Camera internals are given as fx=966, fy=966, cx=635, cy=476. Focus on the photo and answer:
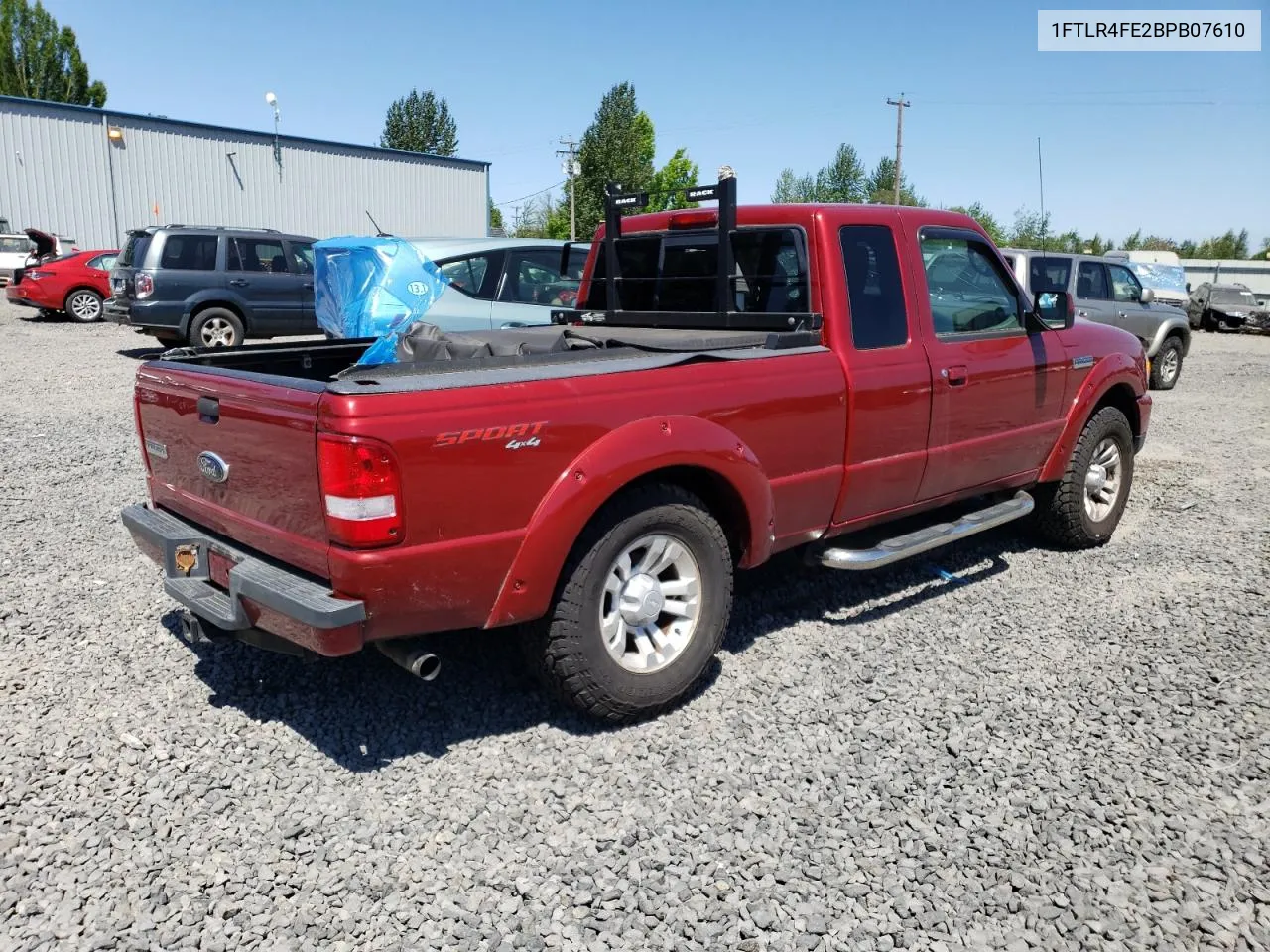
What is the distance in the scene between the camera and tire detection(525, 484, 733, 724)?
3.33 meters

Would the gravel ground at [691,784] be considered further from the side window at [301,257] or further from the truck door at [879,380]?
the side window at [301,257]

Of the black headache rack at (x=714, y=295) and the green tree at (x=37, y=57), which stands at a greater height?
the green tree at (x=37, y=57)

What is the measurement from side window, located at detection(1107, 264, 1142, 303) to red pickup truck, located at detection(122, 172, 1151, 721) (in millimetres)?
9365

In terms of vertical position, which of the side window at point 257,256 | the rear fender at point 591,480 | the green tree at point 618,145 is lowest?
the rear fender at point 591,480

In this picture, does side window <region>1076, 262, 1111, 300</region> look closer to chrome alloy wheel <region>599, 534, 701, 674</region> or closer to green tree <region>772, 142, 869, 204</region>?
chrome alloy wheel <region>599, 534, 701, 674</region>

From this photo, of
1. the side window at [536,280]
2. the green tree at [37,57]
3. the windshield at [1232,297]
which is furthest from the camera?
the green tree at [37,57]

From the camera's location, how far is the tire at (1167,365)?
46.5 ft

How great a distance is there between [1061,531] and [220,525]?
183 inches

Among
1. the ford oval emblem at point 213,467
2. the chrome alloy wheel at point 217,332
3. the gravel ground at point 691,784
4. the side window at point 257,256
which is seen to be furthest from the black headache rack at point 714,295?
the side window at point 257,256

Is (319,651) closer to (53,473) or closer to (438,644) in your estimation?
(438,644)

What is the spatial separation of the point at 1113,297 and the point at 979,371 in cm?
1042

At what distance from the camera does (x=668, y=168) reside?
2138 inches

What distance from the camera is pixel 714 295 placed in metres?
4.60

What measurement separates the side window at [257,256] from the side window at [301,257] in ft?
0.46
